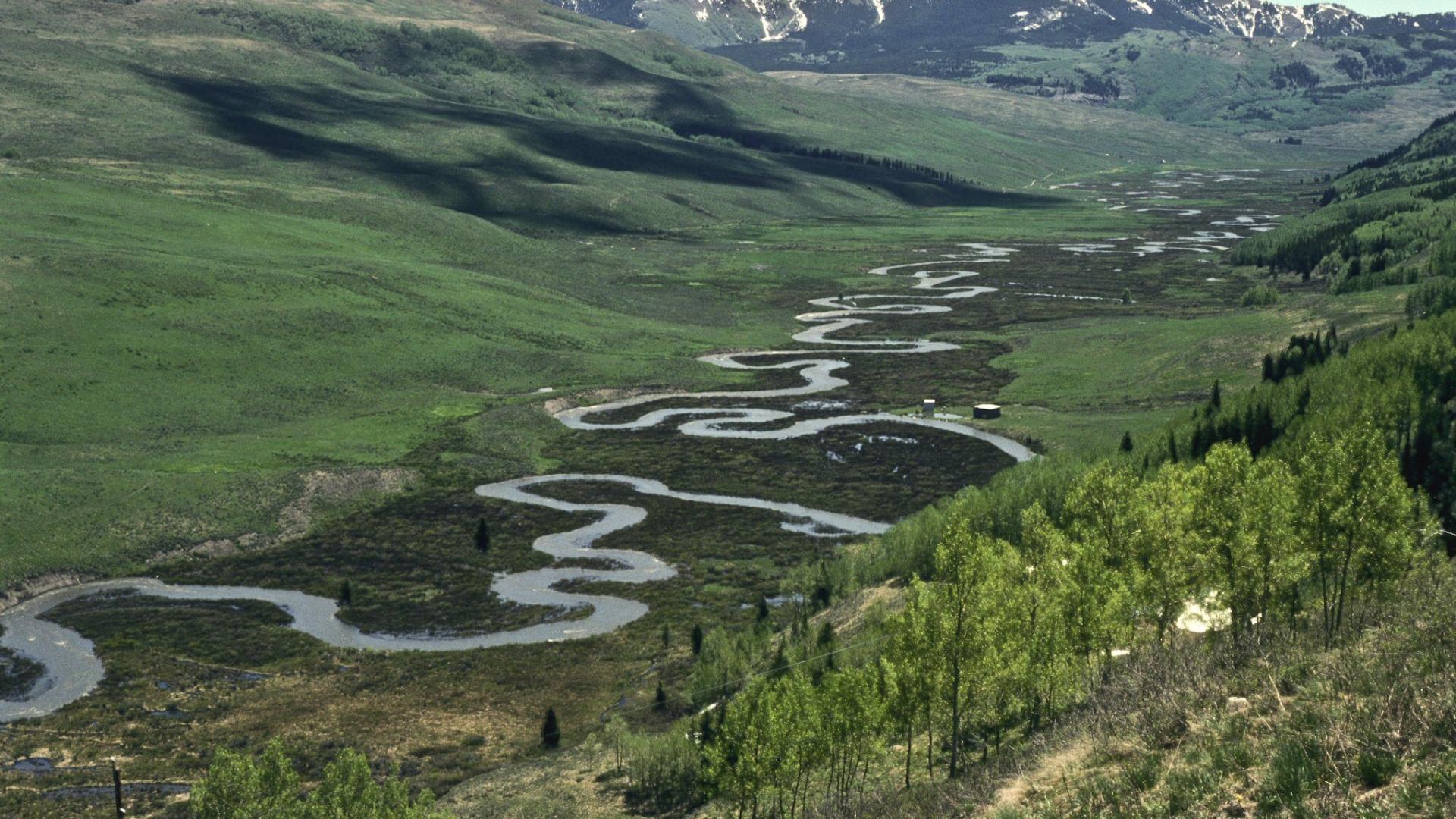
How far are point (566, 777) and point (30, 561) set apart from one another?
61.7 meters

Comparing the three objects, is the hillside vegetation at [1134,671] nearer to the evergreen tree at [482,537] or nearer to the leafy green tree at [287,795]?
the leafy green tree at [287,795]

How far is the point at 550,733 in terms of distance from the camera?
8288 cm

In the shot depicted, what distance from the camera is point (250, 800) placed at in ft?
Answer: 192

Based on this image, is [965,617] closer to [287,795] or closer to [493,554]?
[287,795]

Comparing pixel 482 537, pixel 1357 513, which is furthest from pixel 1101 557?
pixel 482 537

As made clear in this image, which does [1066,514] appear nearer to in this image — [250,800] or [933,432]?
[250,800]

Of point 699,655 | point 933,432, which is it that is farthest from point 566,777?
point 933,432

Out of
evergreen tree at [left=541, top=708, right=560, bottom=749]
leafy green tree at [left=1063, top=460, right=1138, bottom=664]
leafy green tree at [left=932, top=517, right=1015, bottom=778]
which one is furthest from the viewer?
evergreen tree at [left=541, top=708, right=560, bottom=749]

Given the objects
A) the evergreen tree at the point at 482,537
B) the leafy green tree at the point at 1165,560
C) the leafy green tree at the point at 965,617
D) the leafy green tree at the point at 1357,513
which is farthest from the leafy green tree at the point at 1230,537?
the evergreen tree at the point at 482,537

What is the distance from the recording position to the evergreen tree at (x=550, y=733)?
82.6m

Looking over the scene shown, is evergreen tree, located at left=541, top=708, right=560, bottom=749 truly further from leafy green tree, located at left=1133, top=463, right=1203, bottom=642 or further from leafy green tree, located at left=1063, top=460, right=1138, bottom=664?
leafy green tree, located at left=1133, top=463, right=1203, bottom=642

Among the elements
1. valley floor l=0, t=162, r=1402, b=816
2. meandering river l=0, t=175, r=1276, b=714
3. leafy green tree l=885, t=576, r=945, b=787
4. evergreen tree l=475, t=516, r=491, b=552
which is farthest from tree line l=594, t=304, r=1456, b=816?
evergreen tree l=475, t=516, r=491, b=552

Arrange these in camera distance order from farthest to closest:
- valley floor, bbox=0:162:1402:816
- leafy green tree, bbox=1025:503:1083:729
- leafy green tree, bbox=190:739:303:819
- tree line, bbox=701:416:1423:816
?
1. valley floor, bbox=0:162:1402:816
2. leafy green tree, bbox=1025:503:1083:729
3. tree line, bbox=701:416:1423:816
4. leafy green tree, bbox=190:739:303:819

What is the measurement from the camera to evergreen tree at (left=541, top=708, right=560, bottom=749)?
82562mm
